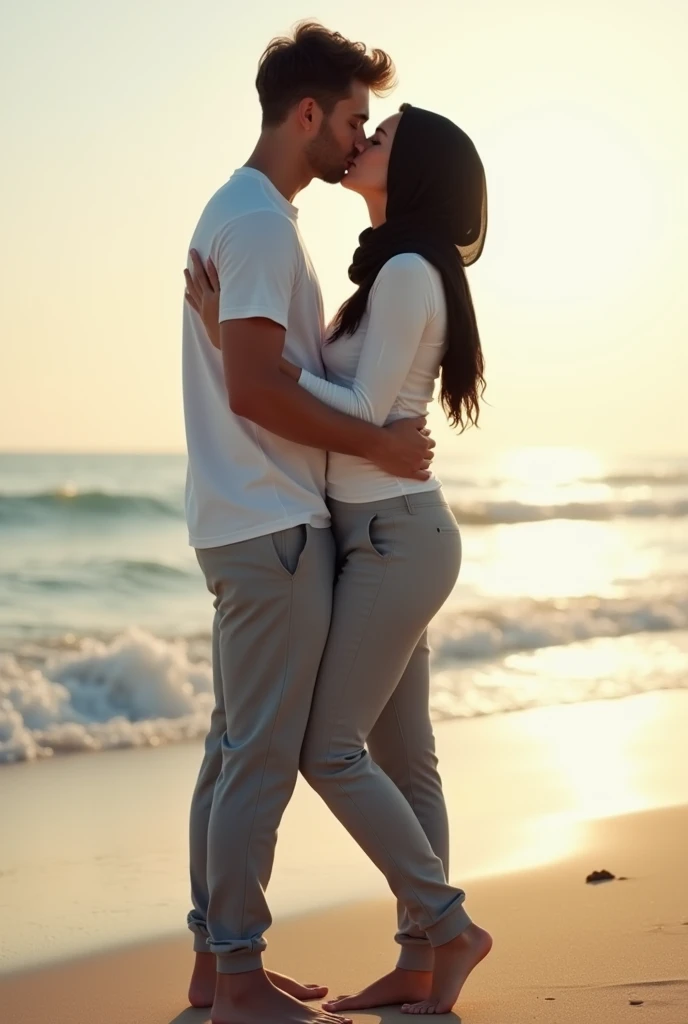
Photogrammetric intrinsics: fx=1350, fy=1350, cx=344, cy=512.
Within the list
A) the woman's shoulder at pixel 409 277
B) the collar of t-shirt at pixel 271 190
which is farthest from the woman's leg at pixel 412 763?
the collar of t-shirt at pixel 271 190

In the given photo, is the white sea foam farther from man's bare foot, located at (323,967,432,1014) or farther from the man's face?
the man's face

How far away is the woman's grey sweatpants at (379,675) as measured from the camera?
290cm

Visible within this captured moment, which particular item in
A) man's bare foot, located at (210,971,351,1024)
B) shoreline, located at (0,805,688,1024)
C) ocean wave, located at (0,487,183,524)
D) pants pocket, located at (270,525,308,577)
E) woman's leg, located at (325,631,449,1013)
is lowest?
ocean wave, located at (0,487,183,524)

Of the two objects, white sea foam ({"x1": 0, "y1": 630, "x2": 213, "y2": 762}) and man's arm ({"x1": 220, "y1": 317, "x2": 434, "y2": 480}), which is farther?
white sea foam ({"x1": 0, "y1": 630, "x2": 213, "y2": 762})

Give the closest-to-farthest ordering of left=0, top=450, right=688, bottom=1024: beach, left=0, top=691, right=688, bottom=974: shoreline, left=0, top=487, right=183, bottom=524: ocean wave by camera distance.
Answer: left=0, top=450, right=688, bottom=1024: beach, left=0, top=691, right=688, bottom=974: shoreline, left=0, top=487, right=183, bottom=524: ocean wave

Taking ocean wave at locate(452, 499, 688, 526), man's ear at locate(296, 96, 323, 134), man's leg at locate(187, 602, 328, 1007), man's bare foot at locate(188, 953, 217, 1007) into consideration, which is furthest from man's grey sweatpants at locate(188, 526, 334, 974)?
ocean wave at locate(452, 499, 688, 526)

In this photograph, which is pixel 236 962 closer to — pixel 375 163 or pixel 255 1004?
pixel 255 1004

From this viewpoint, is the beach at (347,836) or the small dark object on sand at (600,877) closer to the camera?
the beach at (347,836)

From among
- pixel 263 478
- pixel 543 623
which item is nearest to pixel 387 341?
pixel 263 478

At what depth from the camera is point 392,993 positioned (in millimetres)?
3064

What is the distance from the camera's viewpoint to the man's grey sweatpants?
2857 mm

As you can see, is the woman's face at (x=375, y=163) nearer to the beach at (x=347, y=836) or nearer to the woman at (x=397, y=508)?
the woman at (x=397, y=508)

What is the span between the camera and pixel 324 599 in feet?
9.56

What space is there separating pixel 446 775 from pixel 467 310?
3.20 m
